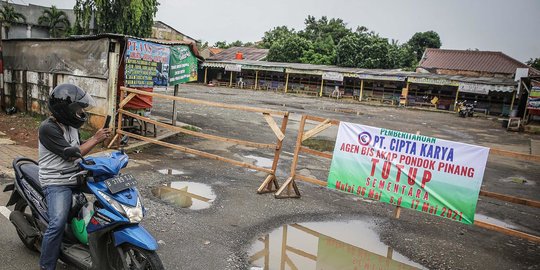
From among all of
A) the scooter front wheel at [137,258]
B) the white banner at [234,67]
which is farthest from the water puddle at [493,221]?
the white banner at [234,67]

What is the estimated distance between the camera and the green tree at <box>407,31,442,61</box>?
5539 cm

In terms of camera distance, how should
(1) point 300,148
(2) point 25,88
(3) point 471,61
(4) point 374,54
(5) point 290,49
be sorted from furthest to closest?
(5) point 290,49 → (4) point 374,54 → (3) point 471,61 → (2) point 25,88 → (1) point 300,148

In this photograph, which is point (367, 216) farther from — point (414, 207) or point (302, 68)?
point (302, 68)

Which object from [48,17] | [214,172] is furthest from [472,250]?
[48,17]

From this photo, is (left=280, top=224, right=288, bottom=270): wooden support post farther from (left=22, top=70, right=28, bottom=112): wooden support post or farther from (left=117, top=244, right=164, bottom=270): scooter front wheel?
(left=22, top=70, right=28, bottom=112): wooden support post

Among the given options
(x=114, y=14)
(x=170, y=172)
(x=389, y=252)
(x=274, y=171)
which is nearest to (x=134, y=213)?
(x=389, y=252)

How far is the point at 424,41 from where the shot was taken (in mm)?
56000

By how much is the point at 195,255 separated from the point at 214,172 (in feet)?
10.6

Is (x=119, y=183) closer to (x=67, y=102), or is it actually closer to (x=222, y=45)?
(x=67, y=102)

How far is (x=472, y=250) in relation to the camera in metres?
4.65

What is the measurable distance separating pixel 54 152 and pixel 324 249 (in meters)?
3.06

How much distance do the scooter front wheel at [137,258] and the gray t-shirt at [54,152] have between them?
30.5 inches

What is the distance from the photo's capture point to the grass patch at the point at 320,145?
10370mm

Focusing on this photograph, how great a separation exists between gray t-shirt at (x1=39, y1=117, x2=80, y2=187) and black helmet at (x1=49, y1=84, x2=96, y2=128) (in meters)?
0.11
